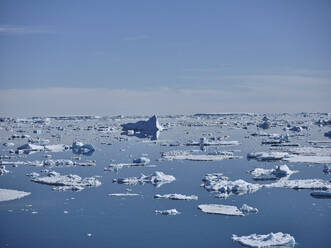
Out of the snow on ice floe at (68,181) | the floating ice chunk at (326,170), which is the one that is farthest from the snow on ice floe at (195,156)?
the snow on ice floe at (68,181)

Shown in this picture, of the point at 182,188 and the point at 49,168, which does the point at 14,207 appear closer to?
the point at 182,188

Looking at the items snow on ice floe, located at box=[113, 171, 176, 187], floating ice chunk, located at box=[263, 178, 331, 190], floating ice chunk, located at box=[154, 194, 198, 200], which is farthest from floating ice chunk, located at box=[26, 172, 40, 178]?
floating ice chunk, located at box=[263, 178, 331, 190]

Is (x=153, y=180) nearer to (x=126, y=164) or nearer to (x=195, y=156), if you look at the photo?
(x=126, y=164)

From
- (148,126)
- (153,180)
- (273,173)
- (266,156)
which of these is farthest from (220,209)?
(148,126)

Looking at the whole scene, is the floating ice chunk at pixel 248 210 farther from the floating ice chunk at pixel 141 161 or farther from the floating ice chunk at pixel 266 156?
the floating ice chunk at pixel 266 156

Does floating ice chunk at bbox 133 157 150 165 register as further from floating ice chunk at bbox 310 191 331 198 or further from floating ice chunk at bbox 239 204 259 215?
floating ice chunk at bbox 239 204 259 215

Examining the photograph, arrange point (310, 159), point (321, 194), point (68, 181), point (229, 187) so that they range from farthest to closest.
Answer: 1. point (310, 159)
2. point (68, 181)
3. point (229, 187)
4. point (321, 194)

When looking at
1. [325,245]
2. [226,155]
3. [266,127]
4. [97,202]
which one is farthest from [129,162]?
[266,127]
